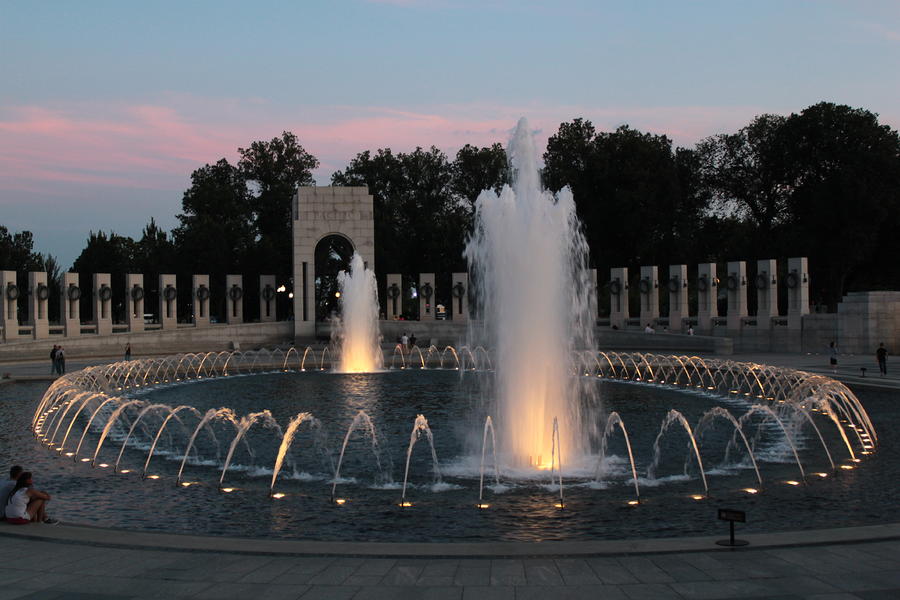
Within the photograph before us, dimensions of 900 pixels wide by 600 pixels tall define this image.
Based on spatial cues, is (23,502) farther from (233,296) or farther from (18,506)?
(233,296)

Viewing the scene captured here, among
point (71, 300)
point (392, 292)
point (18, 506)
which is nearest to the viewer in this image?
point (18, 506)

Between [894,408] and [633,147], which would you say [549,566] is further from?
[633,147]

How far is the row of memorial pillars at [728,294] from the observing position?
1810 inches

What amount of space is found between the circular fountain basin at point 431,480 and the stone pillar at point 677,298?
25869mm

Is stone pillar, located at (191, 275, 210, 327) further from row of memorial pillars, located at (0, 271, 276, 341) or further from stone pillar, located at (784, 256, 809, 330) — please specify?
stone pillar, located at (784, 256, 809, 330)

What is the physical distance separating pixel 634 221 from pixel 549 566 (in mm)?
63002

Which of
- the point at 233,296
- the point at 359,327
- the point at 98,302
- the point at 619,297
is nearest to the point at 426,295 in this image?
the point at 233,296

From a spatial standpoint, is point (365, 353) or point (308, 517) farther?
point (365, 353)

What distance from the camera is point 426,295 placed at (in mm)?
61844

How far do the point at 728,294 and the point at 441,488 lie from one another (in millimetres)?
37659

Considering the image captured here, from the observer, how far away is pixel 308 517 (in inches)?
506

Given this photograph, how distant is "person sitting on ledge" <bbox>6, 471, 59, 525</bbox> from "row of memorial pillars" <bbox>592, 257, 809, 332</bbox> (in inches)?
1640

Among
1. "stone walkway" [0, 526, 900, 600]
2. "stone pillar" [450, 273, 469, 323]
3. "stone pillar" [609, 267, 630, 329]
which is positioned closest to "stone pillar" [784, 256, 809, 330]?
"stone pillar" [609, 267, 630, 329]

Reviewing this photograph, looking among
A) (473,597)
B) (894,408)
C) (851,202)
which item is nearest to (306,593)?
(473,597)
